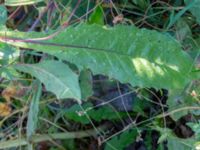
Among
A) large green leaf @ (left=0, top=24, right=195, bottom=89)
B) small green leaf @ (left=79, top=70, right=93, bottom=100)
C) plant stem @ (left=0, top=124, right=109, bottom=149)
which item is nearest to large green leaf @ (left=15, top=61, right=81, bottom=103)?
large green leaf @ (left=0, top=24, right=195, bottom=89)

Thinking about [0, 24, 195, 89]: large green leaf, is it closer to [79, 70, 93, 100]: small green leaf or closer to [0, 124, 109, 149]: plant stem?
[79, 70, 93, 100]: small green leaf

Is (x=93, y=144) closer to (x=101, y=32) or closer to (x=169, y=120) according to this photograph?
(x=169, y=120)

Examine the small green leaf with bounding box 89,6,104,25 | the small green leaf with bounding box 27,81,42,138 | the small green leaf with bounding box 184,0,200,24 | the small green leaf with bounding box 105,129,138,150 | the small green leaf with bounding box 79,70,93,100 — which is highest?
the small green leaf with bounding box 184,0,200,24

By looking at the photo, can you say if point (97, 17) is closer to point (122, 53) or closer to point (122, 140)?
point (122, 53)

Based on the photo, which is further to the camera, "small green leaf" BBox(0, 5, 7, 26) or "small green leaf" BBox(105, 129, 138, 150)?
"small green leaf" BBox(105, 129, 138, 150)

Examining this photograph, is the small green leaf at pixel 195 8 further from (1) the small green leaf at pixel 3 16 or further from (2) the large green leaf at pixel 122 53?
(1) the small green leaf at pixel 3 16

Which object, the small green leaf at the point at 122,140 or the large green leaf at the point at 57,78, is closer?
the large green leaf at the point at 57,78

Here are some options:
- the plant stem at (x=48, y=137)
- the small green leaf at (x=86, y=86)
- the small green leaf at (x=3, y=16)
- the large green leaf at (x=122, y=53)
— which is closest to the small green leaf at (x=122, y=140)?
the plant stem at (x=48, y=137)
